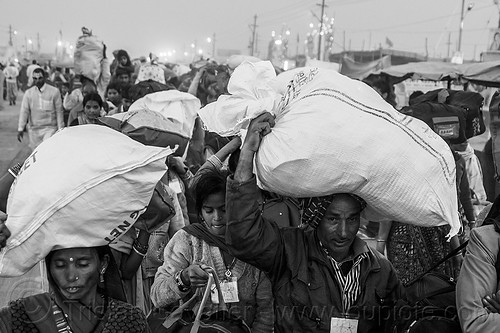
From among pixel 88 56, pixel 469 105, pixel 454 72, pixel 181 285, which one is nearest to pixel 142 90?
pixel 88 56

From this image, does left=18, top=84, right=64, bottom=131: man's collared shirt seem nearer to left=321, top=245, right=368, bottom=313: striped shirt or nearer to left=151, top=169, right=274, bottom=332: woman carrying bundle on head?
left=151, top=169, right=274, bottom=332: woman carrying bundle on head

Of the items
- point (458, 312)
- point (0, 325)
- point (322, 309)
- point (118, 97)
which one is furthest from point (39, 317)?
point (118, 97)

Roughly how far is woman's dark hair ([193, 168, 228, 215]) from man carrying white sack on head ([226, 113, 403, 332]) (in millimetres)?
392

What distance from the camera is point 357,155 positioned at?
2.34 metres

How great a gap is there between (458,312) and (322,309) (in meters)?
0.56

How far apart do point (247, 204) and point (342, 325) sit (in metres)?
0.68

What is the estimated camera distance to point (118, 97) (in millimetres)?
9242

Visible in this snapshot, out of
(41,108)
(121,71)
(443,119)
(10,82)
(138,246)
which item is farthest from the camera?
(10,82)

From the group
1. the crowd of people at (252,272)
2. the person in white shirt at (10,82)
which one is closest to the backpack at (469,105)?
the crowd of people at (252,272)

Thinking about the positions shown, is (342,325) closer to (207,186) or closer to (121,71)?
(207,186)

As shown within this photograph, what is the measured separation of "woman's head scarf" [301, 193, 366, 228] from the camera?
260 centimetres

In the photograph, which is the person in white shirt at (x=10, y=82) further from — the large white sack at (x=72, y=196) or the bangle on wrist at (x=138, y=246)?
the large white sack at (x=72, y=196)

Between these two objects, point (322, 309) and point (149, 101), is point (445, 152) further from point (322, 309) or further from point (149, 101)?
point (149, 101)

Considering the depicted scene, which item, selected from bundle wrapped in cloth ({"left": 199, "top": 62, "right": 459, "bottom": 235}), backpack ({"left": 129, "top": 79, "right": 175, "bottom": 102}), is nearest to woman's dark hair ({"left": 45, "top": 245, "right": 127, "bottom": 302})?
bundle wrapped in cloth ({"left": 199, "top": 62, "right": 459, "bottom": 235})
